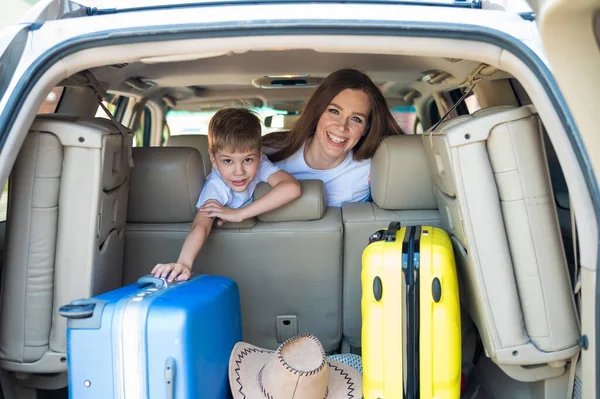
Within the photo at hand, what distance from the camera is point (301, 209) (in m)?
2.35

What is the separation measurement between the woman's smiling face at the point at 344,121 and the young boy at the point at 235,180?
320 mm

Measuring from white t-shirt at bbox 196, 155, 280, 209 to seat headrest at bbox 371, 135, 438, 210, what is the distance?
45 centimetres

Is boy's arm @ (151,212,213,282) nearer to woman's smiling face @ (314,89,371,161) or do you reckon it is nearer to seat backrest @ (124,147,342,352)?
seat backrest @ (124,147,342,352)

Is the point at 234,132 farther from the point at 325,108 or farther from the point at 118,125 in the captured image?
the point at 325,108

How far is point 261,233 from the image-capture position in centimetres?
235

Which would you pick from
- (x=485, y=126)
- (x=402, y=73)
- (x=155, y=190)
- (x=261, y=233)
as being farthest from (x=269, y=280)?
(x=402, y=73)

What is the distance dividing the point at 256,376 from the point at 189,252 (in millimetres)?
495

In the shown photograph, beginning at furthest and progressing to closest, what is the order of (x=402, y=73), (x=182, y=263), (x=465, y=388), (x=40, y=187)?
(x=402, y=73) < (x=465, y=388) < (x=182, y=263) < (x=40, y=187)

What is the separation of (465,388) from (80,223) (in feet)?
4.99

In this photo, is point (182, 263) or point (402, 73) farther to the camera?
point (402, 73)

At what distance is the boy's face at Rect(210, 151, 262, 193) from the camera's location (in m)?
2.42

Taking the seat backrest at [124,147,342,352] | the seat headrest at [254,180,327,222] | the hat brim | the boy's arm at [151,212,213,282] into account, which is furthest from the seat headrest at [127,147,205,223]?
the hat brim

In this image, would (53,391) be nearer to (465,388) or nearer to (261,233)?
(261,233)

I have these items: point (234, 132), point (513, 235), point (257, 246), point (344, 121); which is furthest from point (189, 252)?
point (513, 235)
